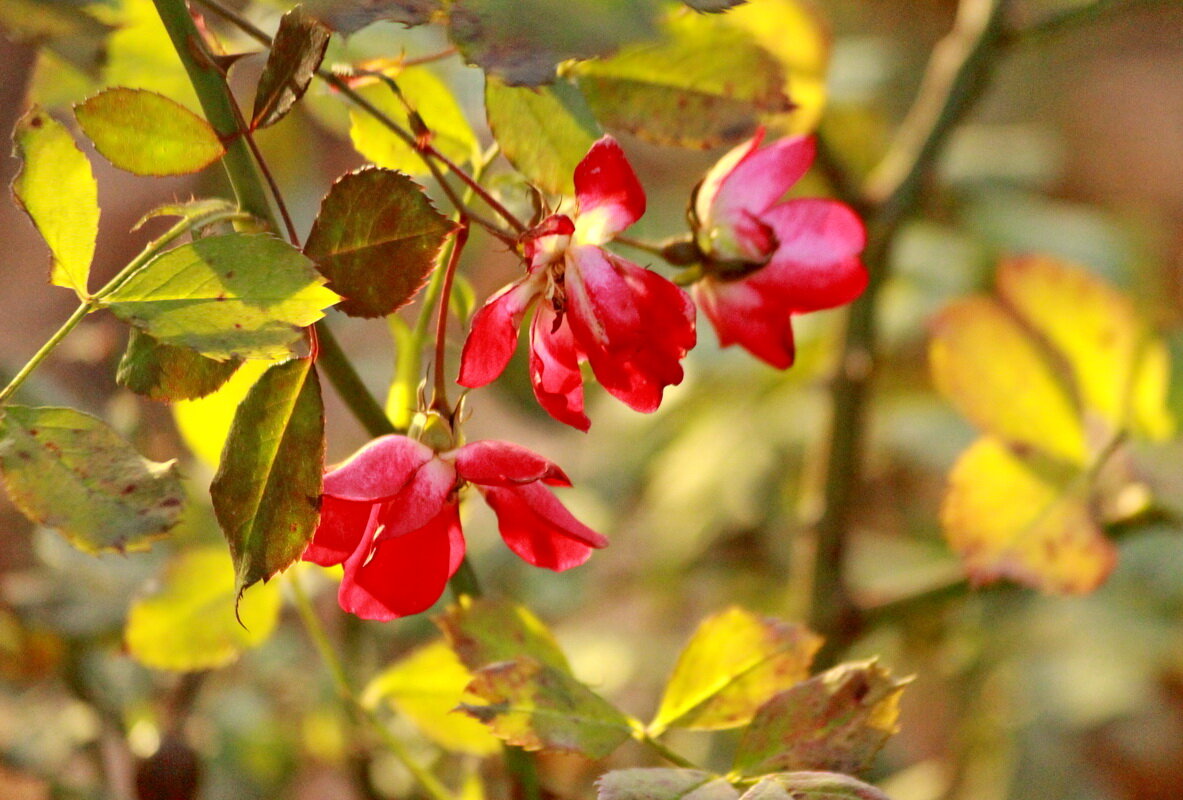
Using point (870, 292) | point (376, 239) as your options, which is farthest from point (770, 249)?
point (870, 292)

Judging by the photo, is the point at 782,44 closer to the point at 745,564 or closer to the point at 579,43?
the point at 579,43

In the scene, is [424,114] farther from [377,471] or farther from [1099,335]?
[1099,335]

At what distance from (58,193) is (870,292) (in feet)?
1.72

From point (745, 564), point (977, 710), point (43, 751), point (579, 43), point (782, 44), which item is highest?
point (579, 43)

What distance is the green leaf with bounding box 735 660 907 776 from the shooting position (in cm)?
38

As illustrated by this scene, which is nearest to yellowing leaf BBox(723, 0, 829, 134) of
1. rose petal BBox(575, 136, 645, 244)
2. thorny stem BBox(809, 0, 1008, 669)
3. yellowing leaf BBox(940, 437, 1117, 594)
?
thorny stem BBox(809, 0, 1008, 669)

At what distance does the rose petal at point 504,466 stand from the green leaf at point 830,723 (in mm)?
127

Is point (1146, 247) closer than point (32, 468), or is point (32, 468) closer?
point (32, 468)

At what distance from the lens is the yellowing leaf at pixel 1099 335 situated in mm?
615

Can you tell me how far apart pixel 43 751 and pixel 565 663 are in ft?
1.37

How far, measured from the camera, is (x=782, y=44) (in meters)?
0.66

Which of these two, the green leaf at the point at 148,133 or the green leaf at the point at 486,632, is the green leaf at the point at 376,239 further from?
the green leaf at the point at 486,632

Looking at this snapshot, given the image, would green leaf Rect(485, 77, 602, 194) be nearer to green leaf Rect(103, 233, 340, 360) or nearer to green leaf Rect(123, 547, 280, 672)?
green leaf Rect(103, 233, 340, 360)

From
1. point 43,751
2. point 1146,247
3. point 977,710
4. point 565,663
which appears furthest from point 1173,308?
point 43,751
